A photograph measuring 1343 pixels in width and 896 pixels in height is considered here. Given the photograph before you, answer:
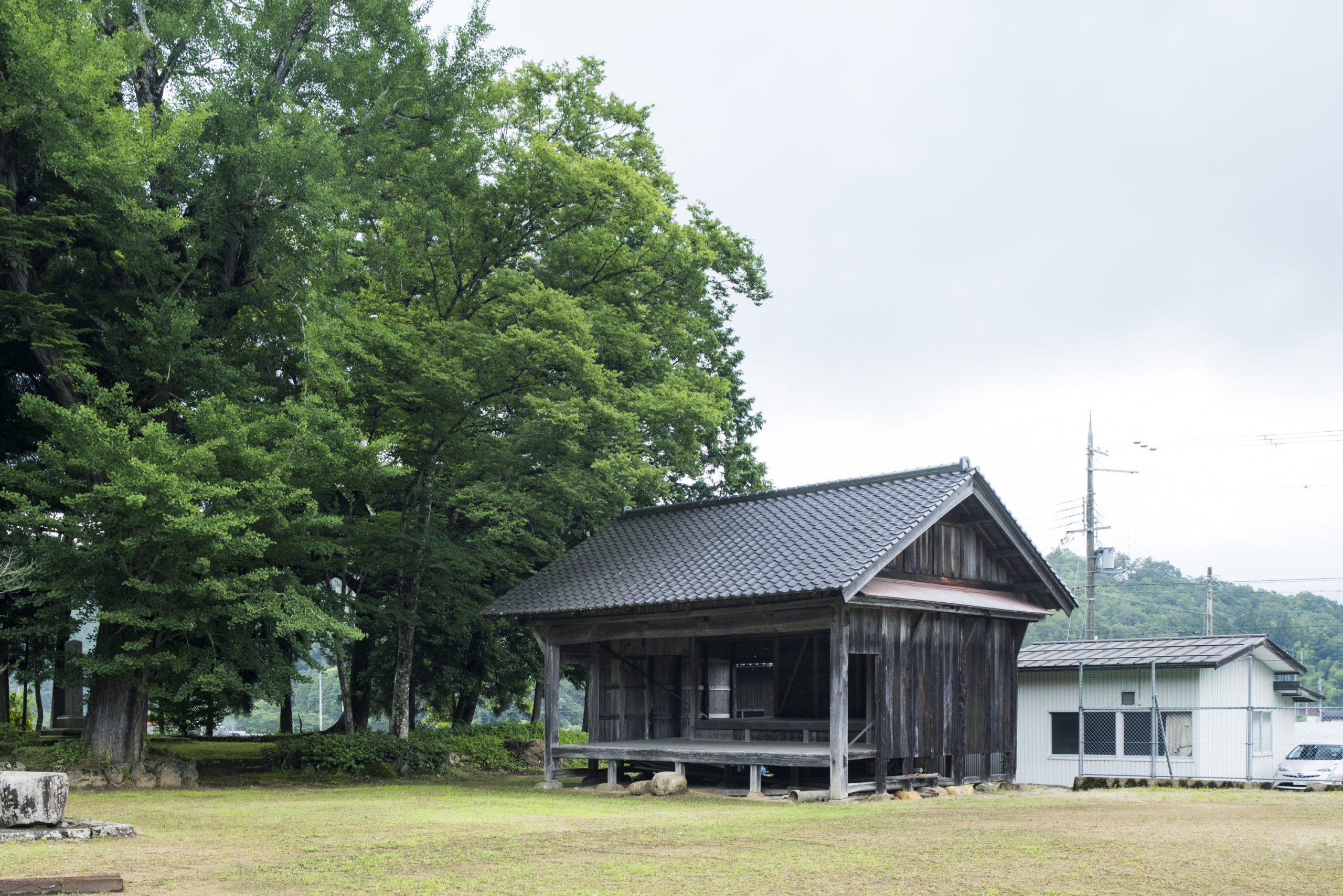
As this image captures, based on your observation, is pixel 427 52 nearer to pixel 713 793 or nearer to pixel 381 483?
pixel 381 483

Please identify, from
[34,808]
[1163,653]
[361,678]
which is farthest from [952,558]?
[361,678]

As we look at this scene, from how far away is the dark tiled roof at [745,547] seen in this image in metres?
18.7

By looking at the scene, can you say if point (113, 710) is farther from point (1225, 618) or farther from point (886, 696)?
point (1225, 618)

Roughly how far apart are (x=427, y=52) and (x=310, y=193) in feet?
20.8

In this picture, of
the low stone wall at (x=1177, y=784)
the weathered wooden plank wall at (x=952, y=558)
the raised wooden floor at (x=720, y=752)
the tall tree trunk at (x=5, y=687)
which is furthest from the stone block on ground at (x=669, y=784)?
the tall tree trunk at (x=5, y=687)

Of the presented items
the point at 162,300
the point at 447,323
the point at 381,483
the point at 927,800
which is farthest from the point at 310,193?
the point at 927,800

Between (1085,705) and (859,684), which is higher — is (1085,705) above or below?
below

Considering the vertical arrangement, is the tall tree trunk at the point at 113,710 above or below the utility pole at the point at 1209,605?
below

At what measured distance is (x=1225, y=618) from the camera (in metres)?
63.0

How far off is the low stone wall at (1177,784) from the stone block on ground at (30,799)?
18.1 metres

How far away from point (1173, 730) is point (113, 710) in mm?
21852

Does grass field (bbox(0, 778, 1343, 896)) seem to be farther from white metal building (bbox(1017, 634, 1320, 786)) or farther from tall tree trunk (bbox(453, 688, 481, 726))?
tall tree trunk (bbox(453, 688, 481, 726))

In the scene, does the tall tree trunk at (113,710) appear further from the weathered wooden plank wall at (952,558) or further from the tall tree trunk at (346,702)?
the weathered wooden plank wall at (952,558)

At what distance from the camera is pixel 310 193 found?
2103cm
